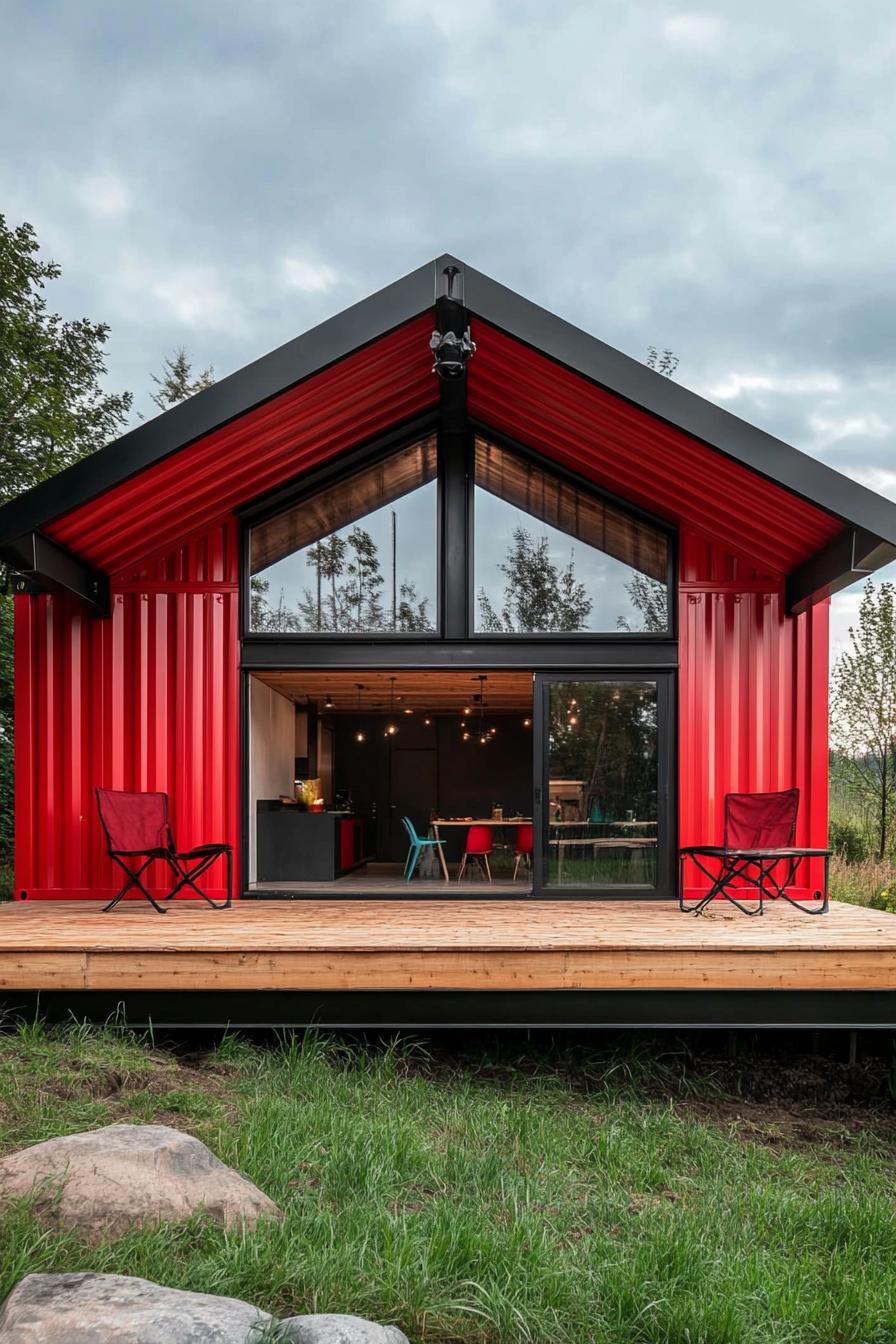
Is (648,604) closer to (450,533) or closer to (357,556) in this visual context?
(450,533)

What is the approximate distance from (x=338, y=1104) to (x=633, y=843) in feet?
12.2

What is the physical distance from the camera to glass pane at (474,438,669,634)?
7555mm

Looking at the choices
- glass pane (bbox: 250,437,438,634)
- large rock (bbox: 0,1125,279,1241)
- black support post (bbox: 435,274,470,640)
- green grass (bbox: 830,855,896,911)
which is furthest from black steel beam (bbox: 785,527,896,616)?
large rock (bbox: 0,1125,279,1241)

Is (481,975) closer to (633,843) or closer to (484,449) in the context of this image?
(633,843)

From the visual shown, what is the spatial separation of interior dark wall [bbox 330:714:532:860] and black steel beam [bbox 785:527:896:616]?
7.43 m

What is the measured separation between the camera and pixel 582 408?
6621 millimetres

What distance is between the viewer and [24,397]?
40.4 feet

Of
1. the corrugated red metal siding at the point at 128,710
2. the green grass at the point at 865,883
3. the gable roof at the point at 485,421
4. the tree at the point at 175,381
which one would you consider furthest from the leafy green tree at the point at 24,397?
the green grass at the point at 865,883

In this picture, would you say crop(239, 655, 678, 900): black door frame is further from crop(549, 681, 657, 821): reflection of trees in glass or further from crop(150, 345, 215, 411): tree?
crop(150, 345, 215, 411): tree

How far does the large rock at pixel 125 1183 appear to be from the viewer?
2832 mm

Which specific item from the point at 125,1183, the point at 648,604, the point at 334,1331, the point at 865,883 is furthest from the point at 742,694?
the point at 334,1331

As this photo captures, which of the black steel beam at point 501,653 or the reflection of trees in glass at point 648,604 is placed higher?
the reflection of trees in glass at point 648,604

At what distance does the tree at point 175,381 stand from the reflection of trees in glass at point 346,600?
622 inches

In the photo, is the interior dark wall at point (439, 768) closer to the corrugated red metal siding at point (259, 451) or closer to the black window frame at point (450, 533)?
the black window frame at point (450, 533)
